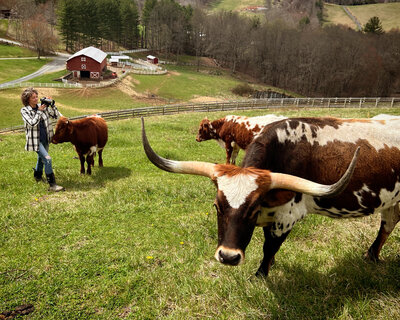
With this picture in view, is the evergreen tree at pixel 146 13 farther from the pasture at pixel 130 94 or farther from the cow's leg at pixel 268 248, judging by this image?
the cow's leg at pixel 268 248

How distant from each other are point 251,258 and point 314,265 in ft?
3.10

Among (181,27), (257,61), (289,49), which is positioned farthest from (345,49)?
(181,27)

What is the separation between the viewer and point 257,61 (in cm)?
8206

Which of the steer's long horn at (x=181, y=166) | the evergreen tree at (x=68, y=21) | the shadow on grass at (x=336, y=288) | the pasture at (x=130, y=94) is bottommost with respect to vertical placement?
the pasture at (x=130, y=94)

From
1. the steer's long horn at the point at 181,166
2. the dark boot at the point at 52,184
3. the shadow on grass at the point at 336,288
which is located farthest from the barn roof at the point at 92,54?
the shadow on grass at the point at 336,288

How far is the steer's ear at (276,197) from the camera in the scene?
3445 mm

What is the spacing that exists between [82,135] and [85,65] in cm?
5121

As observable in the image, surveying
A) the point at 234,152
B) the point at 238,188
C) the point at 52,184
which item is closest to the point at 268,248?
the point at 238,188

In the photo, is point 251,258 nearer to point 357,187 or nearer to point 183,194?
point 357,187

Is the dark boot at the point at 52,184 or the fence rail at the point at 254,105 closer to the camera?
the dark boot at the point at 52,184

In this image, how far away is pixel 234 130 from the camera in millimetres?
11867

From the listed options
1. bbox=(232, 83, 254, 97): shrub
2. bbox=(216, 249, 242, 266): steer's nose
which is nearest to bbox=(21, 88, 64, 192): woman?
bbox=(216, 249, 242, 266): steer's nose

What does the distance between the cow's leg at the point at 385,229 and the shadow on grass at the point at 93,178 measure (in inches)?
282

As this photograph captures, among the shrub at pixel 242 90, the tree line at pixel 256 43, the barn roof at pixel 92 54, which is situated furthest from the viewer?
the tree line at pixel 256 43
